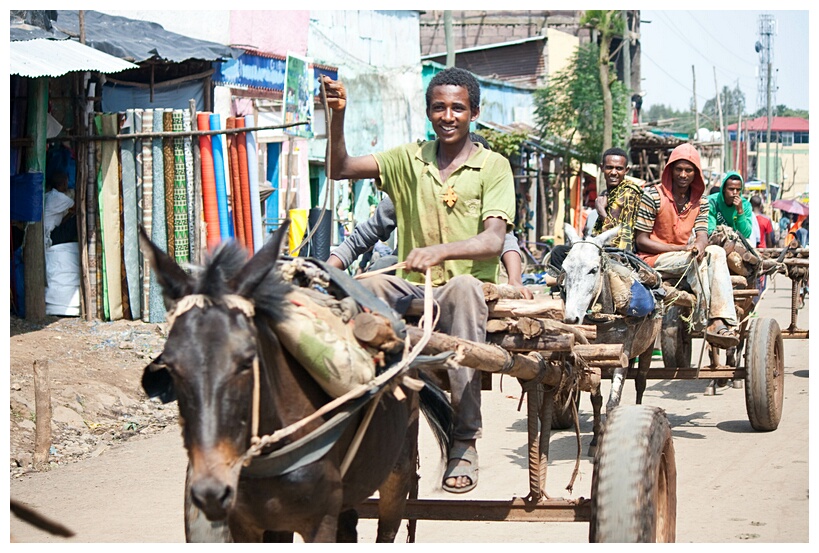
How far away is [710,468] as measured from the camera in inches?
314

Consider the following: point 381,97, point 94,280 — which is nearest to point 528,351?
point 94,280

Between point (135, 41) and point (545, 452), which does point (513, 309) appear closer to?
point (545, 452)

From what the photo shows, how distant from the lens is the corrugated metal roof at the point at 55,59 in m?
9.92

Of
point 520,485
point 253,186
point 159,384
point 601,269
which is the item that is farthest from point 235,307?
point 253,186

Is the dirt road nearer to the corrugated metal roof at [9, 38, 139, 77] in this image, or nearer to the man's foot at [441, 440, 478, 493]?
the man's foot at [441, 440, 478, 493]

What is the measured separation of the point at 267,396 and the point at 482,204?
187 cm

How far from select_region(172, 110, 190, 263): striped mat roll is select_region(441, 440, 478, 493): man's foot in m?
8.56

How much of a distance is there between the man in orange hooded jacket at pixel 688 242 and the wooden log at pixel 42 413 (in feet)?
17.5

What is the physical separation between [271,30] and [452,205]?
1533cm

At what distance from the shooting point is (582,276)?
791 centimetres

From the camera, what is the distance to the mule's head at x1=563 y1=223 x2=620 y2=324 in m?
7.76

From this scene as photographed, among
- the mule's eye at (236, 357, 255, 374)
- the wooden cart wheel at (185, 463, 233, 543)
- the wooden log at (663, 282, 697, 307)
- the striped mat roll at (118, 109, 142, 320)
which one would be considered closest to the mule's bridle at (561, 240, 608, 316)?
the wooden log at (663, 282, 697, 307)

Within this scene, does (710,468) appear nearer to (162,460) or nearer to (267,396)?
(162,460)

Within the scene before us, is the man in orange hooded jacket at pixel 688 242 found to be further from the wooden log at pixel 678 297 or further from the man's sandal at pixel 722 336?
the wooden log at pixel 678 297
